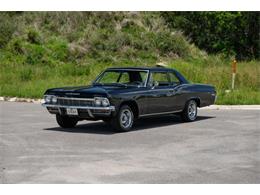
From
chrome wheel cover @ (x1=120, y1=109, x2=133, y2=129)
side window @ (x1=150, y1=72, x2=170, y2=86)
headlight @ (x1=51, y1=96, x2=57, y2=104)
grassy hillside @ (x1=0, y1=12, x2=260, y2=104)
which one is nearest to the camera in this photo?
chrome wheel cover @ (x1=120, y1=109, x2=133, y2=129)

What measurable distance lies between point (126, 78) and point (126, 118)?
4.36ft

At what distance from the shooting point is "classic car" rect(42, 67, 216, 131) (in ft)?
39.7

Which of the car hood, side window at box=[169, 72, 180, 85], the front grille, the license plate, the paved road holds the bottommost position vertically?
the paved road

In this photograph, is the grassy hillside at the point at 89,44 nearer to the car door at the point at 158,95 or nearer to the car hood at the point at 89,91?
the car door at the point at 158,95

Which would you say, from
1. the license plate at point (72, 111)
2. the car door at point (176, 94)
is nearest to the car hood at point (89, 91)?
the license plate at point (72, 111)

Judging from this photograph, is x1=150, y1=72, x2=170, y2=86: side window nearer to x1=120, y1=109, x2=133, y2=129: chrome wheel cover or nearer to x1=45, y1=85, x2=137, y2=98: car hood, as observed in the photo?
x1=45, y1=85, x2=137, y2=98: car hood

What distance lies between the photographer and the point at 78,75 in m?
28.0

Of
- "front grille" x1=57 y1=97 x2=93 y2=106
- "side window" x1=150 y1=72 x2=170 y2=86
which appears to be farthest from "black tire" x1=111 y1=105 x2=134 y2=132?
"side window" x1=150 y1=72 x2=170 y2=86

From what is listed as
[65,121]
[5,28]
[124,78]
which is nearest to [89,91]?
[65,121]

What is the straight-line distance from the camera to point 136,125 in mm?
13758

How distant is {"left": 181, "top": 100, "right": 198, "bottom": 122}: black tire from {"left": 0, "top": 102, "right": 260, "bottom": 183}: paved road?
19 cm

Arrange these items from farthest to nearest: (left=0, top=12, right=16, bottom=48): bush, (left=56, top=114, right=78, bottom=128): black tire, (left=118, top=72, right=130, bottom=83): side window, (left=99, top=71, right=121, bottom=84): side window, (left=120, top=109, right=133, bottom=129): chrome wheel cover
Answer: (left=0, top=12, right=16, bottom=48): bush < (left=99, top=71, right=121, bottom=84): side window < (left=118, top=72, right=130, bottom=83): side window < (left=56, top=114, right=78, bottom=128): black tire < (left=120, top=109, right=133, bottom=129): chrome wheel cover

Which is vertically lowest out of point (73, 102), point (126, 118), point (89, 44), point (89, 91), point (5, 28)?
point (126, 118)

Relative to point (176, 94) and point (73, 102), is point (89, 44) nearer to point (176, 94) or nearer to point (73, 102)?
point (176, 94)
